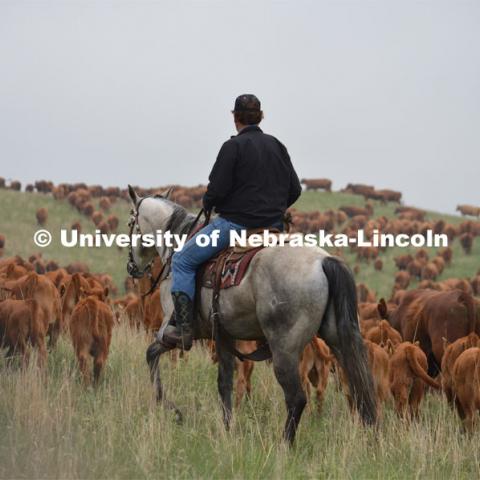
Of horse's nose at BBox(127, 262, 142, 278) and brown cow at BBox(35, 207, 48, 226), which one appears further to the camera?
brown cow at BBox(35, 207, 48, 226)

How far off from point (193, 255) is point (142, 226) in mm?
1578

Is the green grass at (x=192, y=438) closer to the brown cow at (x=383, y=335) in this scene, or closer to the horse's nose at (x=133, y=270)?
the brown cow at (x=383, y=335)

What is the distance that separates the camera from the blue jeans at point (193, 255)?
802cm

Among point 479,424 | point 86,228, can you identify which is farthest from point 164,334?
point 86,228

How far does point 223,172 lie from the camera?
793 cm

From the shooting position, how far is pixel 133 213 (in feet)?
31.6

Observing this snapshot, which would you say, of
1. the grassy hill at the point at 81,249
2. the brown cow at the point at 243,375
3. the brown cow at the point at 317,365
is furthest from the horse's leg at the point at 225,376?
the grassy hill at the point at 81,249

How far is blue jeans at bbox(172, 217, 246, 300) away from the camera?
8023 mm

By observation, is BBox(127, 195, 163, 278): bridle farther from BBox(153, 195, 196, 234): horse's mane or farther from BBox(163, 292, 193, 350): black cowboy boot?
BBox(163, 292, 193, 350): black cowboy boot

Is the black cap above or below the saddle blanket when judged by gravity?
above

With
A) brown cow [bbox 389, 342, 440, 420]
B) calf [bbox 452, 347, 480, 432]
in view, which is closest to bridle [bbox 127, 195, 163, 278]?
brown cow [bbox 389, 342, 440, 420]

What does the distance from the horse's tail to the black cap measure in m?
1.76

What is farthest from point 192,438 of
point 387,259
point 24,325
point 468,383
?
point 387,259

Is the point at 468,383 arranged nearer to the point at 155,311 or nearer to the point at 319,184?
the point at 155,311
